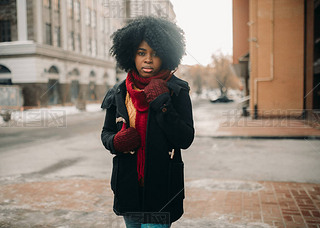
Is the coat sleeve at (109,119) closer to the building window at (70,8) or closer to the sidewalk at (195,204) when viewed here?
the sidewalk at (195,204)

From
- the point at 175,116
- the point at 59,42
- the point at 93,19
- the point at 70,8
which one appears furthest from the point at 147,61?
the point at 93,19

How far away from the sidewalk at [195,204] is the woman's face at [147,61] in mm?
2263

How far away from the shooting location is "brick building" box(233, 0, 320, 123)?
14.8 metres

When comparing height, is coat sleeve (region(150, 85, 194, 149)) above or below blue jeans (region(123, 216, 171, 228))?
above

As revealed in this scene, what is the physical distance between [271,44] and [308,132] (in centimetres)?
640

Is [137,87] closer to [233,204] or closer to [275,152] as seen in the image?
[233,204]

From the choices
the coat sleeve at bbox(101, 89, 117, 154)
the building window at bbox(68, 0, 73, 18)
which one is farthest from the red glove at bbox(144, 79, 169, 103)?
the building window at bbox(68, 0, 73, 18)

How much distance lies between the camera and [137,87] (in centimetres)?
183

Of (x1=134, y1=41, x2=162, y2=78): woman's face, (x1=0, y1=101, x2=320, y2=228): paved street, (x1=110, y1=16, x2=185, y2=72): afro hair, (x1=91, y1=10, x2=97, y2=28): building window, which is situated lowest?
(x1=0, y1=101, x2=320, y2=228): paved street

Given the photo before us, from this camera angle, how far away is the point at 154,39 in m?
1.75

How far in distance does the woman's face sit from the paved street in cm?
226

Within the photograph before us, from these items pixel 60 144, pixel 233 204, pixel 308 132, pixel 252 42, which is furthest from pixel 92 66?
pixel 233 204

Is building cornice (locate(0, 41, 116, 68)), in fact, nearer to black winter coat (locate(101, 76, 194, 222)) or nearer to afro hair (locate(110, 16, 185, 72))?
afro hair (locate(110, 16, 185, 72))

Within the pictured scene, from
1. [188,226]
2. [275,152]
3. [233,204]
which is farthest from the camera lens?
[275,152]
